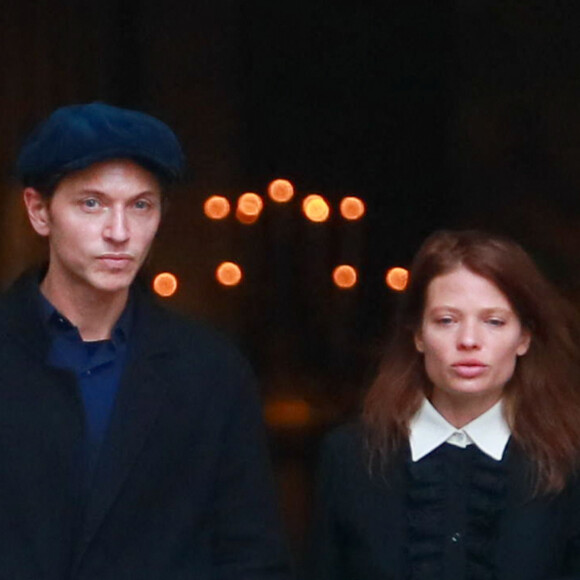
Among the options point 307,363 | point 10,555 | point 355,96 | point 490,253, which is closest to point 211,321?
point 307,363

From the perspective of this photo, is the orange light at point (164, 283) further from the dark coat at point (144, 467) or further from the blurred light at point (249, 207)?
the dark coat at point (144, 467)

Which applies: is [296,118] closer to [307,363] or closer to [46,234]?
[307,363]

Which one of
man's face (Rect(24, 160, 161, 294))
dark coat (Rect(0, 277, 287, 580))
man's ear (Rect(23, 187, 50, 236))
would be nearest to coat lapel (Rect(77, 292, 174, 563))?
dark coat (Rect(0, 277, 287, 580))

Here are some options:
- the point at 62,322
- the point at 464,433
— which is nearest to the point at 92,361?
the point at 62,322

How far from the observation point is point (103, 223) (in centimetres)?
367

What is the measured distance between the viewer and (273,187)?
20.5 feet

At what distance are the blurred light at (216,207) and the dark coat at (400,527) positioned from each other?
7.15 feet

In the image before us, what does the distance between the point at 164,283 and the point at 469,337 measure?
239 centimetres

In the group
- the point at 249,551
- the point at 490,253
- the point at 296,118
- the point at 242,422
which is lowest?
the point at 249,551

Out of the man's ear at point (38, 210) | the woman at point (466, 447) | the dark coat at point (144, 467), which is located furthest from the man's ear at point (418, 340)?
the man's ear at point (38, 210)

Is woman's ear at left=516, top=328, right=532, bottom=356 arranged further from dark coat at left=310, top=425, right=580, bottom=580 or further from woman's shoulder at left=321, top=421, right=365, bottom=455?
woman's shoulder at left=321, top=421, right=365, bottom=455

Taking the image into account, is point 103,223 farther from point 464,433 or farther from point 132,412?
point 464,433

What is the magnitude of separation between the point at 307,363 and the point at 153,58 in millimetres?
1077

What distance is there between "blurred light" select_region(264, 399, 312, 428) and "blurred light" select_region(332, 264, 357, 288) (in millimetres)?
396
